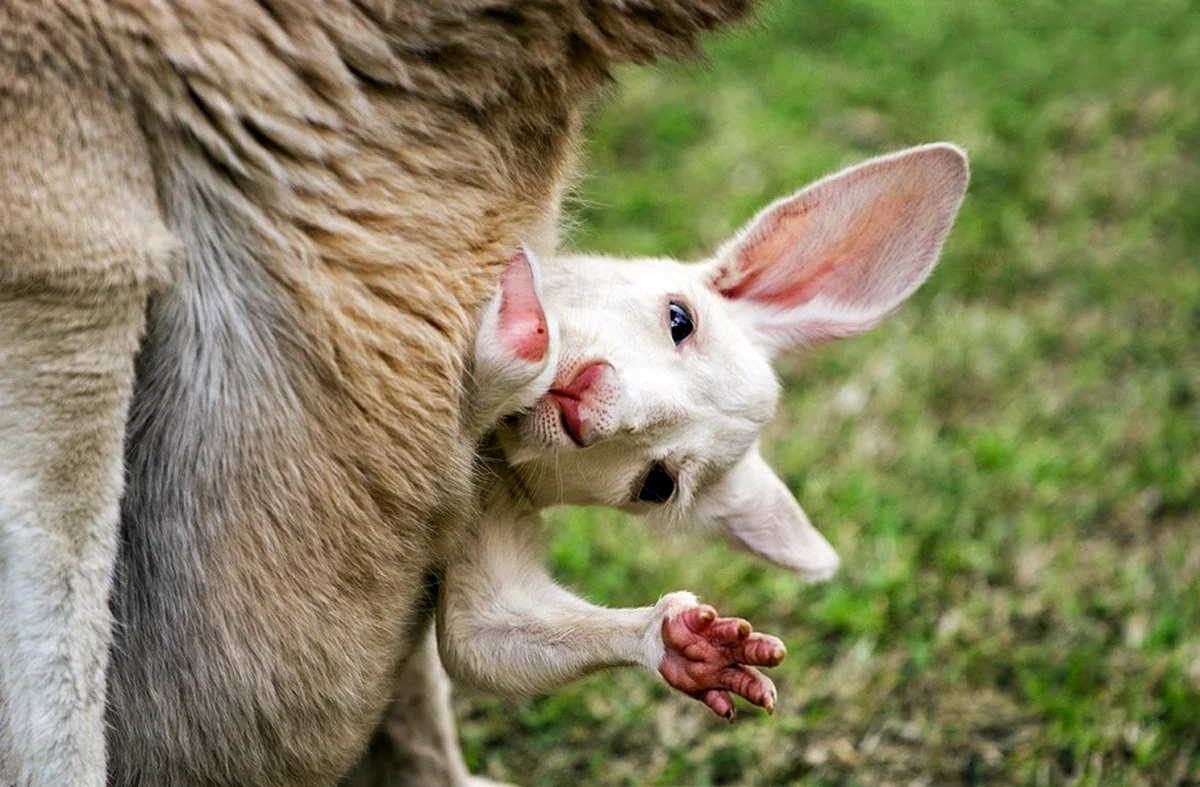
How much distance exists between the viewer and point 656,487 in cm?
288

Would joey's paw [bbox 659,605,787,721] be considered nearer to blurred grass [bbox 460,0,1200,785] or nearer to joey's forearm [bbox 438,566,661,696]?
joey's forearm [bbox 438,566,661,696]

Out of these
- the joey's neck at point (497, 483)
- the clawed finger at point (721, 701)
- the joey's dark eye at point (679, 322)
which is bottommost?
the joey's neck at point (497, 483)

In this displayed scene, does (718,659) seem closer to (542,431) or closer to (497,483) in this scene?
(542,431)

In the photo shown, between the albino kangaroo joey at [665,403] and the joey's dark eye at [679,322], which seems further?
the joey's dark eye at [679,322]

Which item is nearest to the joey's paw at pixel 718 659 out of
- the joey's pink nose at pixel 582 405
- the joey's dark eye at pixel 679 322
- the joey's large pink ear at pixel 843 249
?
the joey's pink nose at pixel 582 405

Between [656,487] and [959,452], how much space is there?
205cm

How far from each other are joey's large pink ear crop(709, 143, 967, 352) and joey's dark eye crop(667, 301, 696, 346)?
0.25 metres

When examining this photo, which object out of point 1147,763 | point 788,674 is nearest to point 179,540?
point 788,674

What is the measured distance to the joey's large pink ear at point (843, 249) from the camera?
292cm

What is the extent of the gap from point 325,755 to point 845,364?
290cm

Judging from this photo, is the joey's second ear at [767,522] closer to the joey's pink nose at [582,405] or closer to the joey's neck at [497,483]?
the joey's neck at [497,483]

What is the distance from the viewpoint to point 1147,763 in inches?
135

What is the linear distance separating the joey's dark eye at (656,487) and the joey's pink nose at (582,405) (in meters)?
0.29

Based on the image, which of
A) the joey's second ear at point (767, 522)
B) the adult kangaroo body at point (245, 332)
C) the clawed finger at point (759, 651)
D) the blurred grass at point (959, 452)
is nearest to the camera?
the adult kangaroo body at point (245, 332)
